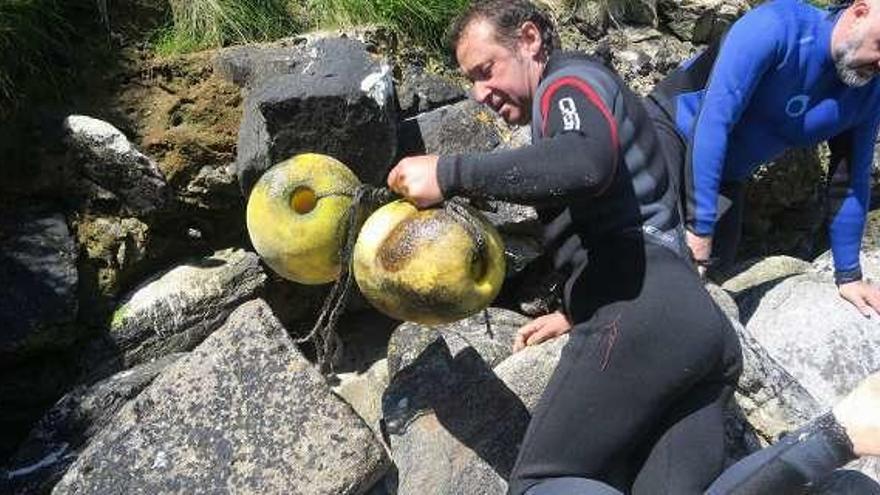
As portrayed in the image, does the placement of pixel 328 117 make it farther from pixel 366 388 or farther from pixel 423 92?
pixel 366 388

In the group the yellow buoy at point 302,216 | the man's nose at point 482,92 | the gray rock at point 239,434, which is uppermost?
the man's nose at point 482,92

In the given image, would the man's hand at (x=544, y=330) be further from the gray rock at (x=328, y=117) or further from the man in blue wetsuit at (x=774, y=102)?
the gray rock at (x=328, y=117)

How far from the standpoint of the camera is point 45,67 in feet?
12.8

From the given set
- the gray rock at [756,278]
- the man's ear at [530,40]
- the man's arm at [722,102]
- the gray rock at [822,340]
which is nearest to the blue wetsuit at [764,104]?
the man's arm at [722,102]

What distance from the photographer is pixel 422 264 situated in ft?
7.34

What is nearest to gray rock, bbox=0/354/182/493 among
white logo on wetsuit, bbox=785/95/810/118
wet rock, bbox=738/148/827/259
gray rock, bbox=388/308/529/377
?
gray rock, bbox=388/308/529/377

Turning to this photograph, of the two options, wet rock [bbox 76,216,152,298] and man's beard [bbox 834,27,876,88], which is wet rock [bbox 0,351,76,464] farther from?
man's beard [bbox 834,27,876,88]

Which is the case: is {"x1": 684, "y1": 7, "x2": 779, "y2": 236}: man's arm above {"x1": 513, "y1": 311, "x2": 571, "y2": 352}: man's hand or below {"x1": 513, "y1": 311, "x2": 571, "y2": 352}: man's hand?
above

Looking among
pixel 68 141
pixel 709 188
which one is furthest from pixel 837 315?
A: pixel 68 141

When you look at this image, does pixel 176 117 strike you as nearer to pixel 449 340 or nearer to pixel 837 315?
pixel 449 340

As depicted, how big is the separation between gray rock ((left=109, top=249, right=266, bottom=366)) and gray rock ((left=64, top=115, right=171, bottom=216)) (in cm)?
30

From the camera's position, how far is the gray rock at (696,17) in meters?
5.26

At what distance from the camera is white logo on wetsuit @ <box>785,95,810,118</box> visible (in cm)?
325

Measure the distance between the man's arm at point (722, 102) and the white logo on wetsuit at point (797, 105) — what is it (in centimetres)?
18
